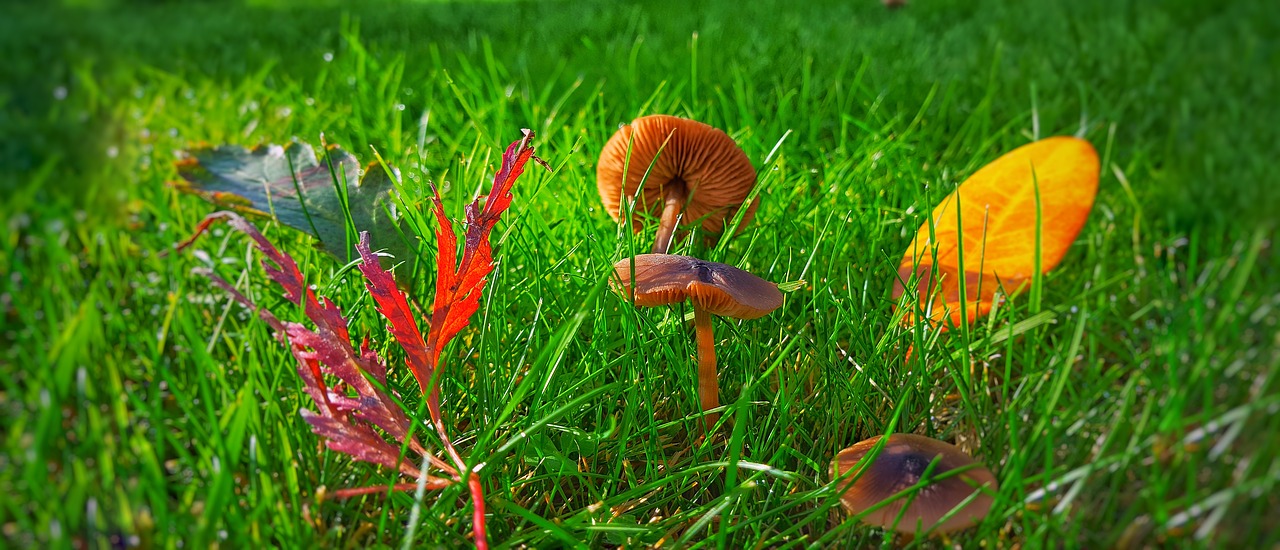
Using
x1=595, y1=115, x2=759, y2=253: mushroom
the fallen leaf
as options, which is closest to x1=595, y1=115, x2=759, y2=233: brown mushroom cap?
x1=595, y1=115, x2=759, y2=253: mushroom

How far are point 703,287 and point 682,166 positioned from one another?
58 centimetres

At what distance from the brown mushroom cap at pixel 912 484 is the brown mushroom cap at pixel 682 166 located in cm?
61

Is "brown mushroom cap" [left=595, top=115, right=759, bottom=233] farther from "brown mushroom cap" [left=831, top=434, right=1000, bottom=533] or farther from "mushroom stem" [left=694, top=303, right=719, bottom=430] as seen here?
"brown mushroom cap" [left=831, top=434, right=1000, bottom=533]

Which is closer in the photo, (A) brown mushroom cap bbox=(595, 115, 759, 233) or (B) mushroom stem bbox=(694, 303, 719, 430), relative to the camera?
(B) mushroom stem bbox=(694, 303, 719, 430)

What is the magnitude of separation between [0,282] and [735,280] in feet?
3.66

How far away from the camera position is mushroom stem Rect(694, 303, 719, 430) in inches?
47.6

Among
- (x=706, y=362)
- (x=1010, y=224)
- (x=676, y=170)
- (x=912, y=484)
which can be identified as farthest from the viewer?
(x=676, y=170)

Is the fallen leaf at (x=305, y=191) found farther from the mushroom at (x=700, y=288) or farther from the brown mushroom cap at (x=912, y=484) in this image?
the brown mushroom cap at (x=912, y=484)

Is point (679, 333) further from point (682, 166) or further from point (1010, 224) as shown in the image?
point (1010, 224)

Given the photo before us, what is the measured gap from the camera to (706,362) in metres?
1.23

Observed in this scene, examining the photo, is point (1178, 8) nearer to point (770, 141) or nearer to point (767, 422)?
point (770, 141)

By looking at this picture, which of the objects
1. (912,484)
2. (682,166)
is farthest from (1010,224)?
(912,484)

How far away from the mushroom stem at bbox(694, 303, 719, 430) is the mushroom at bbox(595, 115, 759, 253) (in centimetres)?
27

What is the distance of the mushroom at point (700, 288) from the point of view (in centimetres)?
108
